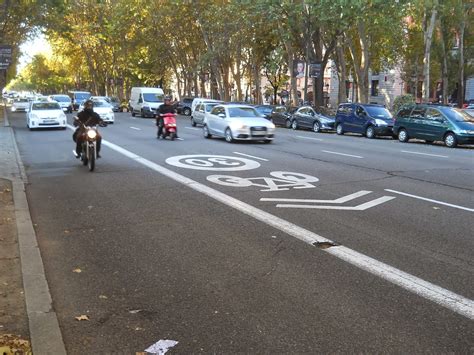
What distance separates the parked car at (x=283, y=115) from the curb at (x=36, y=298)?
1047 inches

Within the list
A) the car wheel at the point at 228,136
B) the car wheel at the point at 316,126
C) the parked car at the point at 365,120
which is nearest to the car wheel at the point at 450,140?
the parked car at the point at 365,120

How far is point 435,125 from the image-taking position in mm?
21828

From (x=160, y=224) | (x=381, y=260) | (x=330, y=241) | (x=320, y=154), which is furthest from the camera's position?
(x=320, y=154)

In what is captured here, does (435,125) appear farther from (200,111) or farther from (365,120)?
(200,111)

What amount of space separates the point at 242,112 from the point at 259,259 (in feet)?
51.1

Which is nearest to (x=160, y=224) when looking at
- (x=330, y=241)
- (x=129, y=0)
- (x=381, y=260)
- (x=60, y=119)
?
(x=330, y=241)

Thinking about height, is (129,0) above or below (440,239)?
above

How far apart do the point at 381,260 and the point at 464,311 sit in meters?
1.36

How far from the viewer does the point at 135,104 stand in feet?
140

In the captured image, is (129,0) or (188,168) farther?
(129,0)

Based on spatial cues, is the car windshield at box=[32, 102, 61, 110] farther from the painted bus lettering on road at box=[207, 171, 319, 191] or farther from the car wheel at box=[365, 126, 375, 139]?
the painted bus lettering on road at box=[207, 171, 319, 191]

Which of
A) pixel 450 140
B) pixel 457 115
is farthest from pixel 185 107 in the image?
pixel 450 140

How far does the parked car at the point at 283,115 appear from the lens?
33062 mm

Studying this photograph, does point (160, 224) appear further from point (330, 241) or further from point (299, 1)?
point (299, 1)
